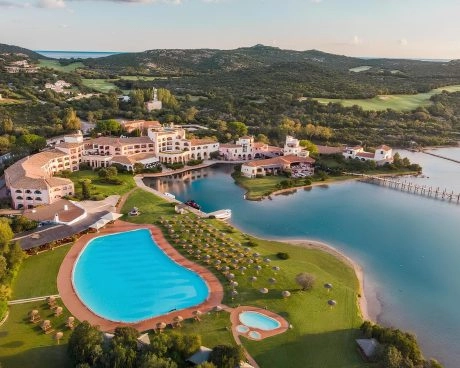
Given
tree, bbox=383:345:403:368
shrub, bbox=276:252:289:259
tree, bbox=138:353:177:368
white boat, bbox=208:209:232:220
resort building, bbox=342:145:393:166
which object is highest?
resort building, bbox=342:145:393:166

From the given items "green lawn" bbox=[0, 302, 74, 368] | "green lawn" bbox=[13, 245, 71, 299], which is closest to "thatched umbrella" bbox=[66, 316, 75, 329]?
"green lawn" bbox=[0, 302, 74, 368]

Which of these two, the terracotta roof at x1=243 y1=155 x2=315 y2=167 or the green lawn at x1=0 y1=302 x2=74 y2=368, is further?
the terracotta roof at x1=243 y1=155 x2=315 y2=167

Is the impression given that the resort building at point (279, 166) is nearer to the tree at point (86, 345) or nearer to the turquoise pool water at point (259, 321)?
the turquoise pool water at point (259, 321)

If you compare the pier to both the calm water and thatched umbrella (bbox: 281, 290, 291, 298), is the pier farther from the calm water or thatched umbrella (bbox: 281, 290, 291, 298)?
thatched umbrella (bbox: 281, 290, 291, 298)

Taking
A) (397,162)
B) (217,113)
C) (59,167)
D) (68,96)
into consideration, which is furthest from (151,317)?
(68,96)

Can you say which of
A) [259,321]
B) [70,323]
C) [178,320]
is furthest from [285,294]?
[70,323]

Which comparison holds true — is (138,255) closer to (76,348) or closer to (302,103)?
(76,348)

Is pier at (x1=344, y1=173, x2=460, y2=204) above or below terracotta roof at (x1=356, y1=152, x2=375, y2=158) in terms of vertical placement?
below
